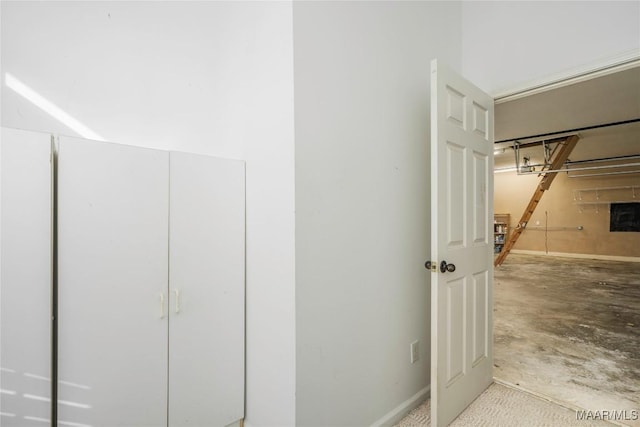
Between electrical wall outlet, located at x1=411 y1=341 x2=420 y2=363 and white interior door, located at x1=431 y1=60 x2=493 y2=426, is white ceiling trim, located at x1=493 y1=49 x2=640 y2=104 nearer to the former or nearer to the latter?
white interior door, located at x1=431 y1=60 x2=493 y2=426

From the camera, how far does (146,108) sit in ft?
6.14

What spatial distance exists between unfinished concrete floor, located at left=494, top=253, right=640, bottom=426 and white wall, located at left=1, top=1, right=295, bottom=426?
198cm

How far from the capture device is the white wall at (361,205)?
4.57 ft

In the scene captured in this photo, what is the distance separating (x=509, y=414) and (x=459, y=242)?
1.14 metres

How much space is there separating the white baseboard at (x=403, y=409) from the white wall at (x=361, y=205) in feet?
0.08

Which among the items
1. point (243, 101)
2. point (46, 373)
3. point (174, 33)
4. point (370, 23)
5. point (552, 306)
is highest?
point (174, 33)

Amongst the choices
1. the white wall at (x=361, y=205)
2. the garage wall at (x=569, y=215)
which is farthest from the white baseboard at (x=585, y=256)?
the white wall at (x=361, y=205)

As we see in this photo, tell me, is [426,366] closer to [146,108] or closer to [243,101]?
[243,101]

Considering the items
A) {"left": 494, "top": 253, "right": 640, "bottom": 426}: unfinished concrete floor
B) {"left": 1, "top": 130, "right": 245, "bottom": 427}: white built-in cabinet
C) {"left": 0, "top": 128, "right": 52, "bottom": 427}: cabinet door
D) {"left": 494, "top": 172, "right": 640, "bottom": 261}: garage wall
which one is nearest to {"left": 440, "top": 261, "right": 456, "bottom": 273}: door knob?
{"left": 1, "top": 130, "right": 245, "bottom": 427}: white built-in cabinet

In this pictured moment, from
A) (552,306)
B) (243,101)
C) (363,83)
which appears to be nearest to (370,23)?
(363,83)

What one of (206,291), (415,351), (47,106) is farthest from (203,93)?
(415,351)

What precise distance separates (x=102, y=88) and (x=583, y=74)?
2.90 meters

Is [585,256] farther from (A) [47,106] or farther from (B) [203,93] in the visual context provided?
(A) [47,106]

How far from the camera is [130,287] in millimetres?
1359
